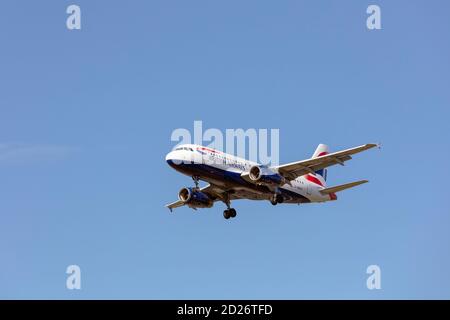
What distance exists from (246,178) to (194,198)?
695 cm

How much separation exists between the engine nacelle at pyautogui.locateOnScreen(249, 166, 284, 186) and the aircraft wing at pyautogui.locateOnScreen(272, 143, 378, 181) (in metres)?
1.04

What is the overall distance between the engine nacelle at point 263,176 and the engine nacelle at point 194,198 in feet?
24.1

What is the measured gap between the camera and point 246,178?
274 ft

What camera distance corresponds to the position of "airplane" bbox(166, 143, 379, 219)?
81562 millimetres

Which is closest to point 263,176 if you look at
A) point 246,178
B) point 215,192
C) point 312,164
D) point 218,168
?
point 246,178

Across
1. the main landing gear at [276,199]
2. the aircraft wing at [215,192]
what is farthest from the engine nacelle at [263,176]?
the aircraft wing at [215,192]

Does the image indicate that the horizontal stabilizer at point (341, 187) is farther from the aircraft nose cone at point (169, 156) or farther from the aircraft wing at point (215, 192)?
the aircraft nose cone at point (169, 156)

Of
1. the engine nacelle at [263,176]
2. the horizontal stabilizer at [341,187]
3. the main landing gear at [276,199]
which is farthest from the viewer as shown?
the main landing gear at [276,199]

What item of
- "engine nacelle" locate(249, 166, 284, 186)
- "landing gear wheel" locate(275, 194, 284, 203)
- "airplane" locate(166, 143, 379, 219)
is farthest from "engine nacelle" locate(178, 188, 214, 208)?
"engine nacelle" locate(249, 166, 284, 186)

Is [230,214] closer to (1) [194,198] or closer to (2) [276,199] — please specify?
(1) [194,198]

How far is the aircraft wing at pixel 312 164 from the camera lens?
81.4 meters
